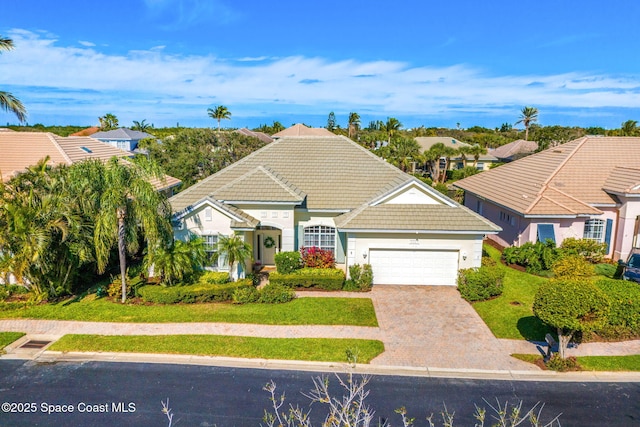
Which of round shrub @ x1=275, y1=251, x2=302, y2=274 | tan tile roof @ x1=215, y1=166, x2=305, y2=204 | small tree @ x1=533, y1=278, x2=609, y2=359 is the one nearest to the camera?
small tree @ x1=533, y1=278, x2=609, y2=359

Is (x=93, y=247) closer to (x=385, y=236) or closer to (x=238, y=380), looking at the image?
(x=238, y=380)

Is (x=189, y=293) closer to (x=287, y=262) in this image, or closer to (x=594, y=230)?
(x=287, y=262)

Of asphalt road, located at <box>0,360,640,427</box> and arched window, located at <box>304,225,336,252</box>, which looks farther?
arched window, located at <box>304,225,336,252</box>

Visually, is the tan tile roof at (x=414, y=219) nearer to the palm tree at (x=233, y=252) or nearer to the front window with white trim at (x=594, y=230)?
the palm tree at (x=233, y=252)

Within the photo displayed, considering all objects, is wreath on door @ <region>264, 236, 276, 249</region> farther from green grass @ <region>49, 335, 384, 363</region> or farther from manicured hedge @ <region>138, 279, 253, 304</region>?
green grass @ <region>49, 335, 384, 363</region>

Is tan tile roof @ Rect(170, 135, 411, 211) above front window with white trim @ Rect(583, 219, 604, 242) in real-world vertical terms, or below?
above

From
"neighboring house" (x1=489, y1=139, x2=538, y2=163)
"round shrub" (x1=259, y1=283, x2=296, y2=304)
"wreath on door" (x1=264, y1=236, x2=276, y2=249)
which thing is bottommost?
"round shrub" (x1=259, y1=283, x2=296, y2=304)

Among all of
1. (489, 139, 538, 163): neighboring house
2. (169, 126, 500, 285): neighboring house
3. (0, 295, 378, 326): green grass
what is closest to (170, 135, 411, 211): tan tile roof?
(169, 126, 500, 285): neighboring house

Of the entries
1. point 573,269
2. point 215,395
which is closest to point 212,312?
point 215,395

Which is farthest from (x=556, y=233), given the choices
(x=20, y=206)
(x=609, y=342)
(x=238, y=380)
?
(x=20, y=206)
